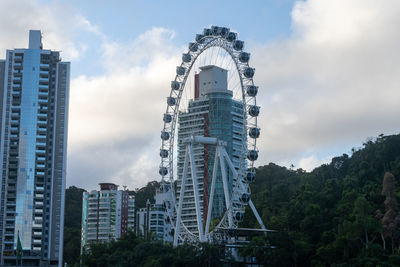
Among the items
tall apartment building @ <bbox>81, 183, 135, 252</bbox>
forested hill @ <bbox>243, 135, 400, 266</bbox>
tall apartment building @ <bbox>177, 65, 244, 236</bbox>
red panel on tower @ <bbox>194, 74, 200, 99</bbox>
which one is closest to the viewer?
forested hill @ <bbox>243, 135, 400, 266</bbox>

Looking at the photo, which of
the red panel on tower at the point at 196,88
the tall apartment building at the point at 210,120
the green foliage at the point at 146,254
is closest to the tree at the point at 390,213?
the green foliage at the point at 146,254

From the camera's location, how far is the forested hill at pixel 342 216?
7981cm

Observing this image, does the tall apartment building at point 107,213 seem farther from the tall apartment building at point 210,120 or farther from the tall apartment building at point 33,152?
the tall apartment building at point 33,152

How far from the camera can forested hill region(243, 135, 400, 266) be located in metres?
79.8

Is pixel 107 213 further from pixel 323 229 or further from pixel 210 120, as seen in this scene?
→ pixel 323 229

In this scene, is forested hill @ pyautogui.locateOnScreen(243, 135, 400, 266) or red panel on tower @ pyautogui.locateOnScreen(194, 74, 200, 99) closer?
forested hill @ pyautogui.locateOnScreen(243, 135, 400, 266)

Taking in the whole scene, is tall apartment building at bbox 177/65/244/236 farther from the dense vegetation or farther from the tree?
the tree

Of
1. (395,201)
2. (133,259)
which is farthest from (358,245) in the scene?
(133,259)

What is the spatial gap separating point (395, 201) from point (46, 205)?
66.0 meters

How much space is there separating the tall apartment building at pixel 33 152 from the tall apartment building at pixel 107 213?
52848mm

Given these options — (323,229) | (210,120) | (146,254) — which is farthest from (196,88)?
(146,254)

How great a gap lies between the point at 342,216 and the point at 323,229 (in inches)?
140

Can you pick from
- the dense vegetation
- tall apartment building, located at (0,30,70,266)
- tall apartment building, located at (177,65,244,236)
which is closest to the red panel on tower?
tall apartment building, located at (177,65,244,236)

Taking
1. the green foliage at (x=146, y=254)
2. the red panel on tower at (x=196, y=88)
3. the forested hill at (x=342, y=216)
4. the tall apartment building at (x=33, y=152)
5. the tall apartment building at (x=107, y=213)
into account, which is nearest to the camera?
the green foliage at (x=146, y=254)
